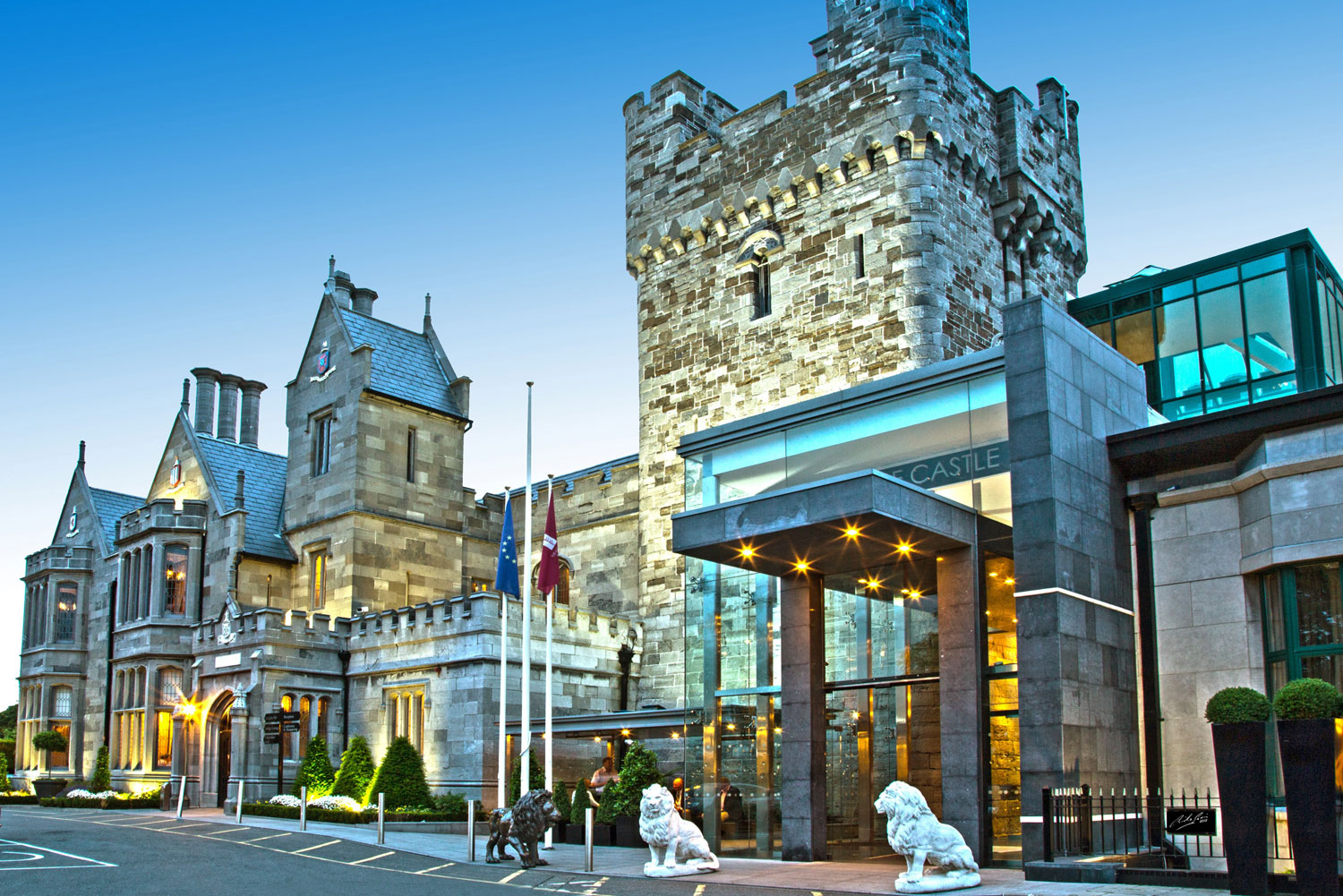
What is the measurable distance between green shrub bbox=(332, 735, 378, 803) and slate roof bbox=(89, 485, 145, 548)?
21.3m

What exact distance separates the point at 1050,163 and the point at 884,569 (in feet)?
61.3

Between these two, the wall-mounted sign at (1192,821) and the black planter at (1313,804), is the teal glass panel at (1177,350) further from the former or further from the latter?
the black planter at (1313,804)

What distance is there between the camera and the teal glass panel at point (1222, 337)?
966 inches

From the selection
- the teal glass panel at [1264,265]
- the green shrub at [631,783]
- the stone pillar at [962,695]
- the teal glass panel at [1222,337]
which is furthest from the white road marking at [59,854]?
the teal glass panel at [1264,265]

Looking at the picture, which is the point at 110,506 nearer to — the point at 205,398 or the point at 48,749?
the point at 205,398

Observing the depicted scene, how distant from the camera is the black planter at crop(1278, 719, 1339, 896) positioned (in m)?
12.6

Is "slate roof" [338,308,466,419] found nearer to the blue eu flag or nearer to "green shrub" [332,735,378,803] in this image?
"green shrub" [332,735,378,803]

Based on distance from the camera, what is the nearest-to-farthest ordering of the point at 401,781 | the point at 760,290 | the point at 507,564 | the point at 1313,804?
the point at 1313,804, the point at 507,564, the point at 401,781, the point at 760,290

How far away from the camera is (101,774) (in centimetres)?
3847

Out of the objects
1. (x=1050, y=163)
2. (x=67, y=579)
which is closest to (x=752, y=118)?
(x=1050, y=163)

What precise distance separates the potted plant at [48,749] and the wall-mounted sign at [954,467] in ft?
117

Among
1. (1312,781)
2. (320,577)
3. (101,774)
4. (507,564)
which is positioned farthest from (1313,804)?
(101,774)

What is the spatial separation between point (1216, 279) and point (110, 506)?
41778mm

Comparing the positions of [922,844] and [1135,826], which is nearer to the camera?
[922,844]
